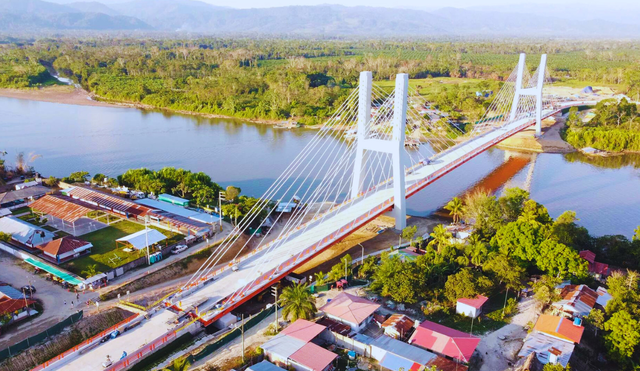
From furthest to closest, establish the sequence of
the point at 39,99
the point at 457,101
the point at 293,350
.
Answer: the point at 39,99 → the point at 457,101 → the point at 293,350

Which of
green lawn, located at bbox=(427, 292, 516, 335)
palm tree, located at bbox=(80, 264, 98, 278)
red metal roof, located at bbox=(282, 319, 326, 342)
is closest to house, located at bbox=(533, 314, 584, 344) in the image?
green lawn, located at bbox=(427, 292, 516, 335)

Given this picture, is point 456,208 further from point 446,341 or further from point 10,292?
point 10,292

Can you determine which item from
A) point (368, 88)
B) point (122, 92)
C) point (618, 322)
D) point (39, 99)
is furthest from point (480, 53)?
point (618, 322)

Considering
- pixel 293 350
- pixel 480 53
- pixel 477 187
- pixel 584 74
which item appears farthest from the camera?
pixel 480 53

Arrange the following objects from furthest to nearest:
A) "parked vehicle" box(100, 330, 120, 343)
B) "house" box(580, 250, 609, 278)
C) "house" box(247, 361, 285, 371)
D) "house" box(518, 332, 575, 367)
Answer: "house" box(580, 250, 609, 278) < "parked vehicle" box(100, 330, 120, 343) < "house" box(518, 332, 575, 367) < "house" box(247, 361, 285, 371)

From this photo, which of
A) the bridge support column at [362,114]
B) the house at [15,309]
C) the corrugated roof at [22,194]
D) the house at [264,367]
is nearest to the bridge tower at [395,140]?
the bridge support column at [362,114]

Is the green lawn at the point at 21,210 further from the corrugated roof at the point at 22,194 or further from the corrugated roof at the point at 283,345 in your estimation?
the corrugated roof at the point at 283,345

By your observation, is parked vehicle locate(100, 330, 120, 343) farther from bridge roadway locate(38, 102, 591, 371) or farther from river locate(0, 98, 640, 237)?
river locate(0, 98, 640, 237)

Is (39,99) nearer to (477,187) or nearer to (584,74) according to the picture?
(477,187)
